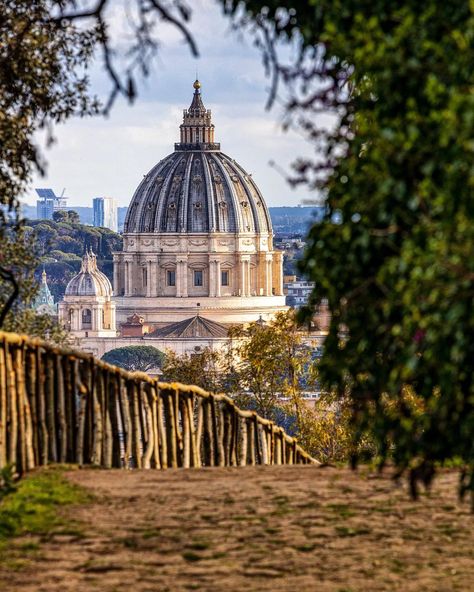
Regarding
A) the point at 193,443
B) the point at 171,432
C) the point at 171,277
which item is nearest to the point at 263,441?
the point at 193,443

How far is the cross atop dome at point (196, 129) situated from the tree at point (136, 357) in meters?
29.3

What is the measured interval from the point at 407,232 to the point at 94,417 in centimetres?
705

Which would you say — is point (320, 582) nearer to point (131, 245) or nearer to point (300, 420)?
point (300, 420)

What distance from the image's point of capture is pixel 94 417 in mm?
16344

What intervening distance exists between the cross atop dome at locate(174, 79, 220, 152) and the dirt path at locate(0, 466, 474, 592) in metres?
175

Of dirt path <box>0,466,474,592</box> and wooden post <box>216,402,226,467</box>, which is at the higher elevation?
wooden post <box>216,402,226,467</box>

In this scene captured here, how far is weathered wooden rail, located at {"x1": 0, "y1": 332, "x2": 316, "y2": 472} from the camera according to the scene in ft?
48.7

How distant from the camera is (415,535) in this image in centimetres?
1270

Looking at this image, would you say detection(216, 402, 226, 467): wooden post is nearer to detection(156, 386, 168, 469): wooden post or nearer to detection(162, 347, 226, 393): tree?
detection(156, 386, 168, 469): wooden post

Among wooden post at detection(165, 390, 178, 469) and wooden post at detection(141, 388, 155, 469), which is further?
wooden post at detection(165, 390, 178, 469)

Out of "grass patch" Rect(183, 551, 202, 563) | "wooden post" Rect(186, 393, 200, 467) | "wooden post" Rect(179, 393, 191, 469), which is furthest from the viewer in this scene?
"wooden post" Rect(186, 393, 200, 467)

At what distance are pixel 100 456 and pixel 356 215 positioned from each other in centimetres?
639

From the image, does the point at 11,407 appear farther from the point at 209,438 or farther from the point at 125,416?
the point at 209,438

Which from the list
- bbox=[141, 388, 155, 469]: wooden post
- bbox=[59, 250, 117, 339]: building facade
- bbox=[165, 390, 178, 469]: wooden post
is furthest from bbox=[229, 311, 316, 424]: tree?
bbox=[59, 250, 117, 339]: building facade
